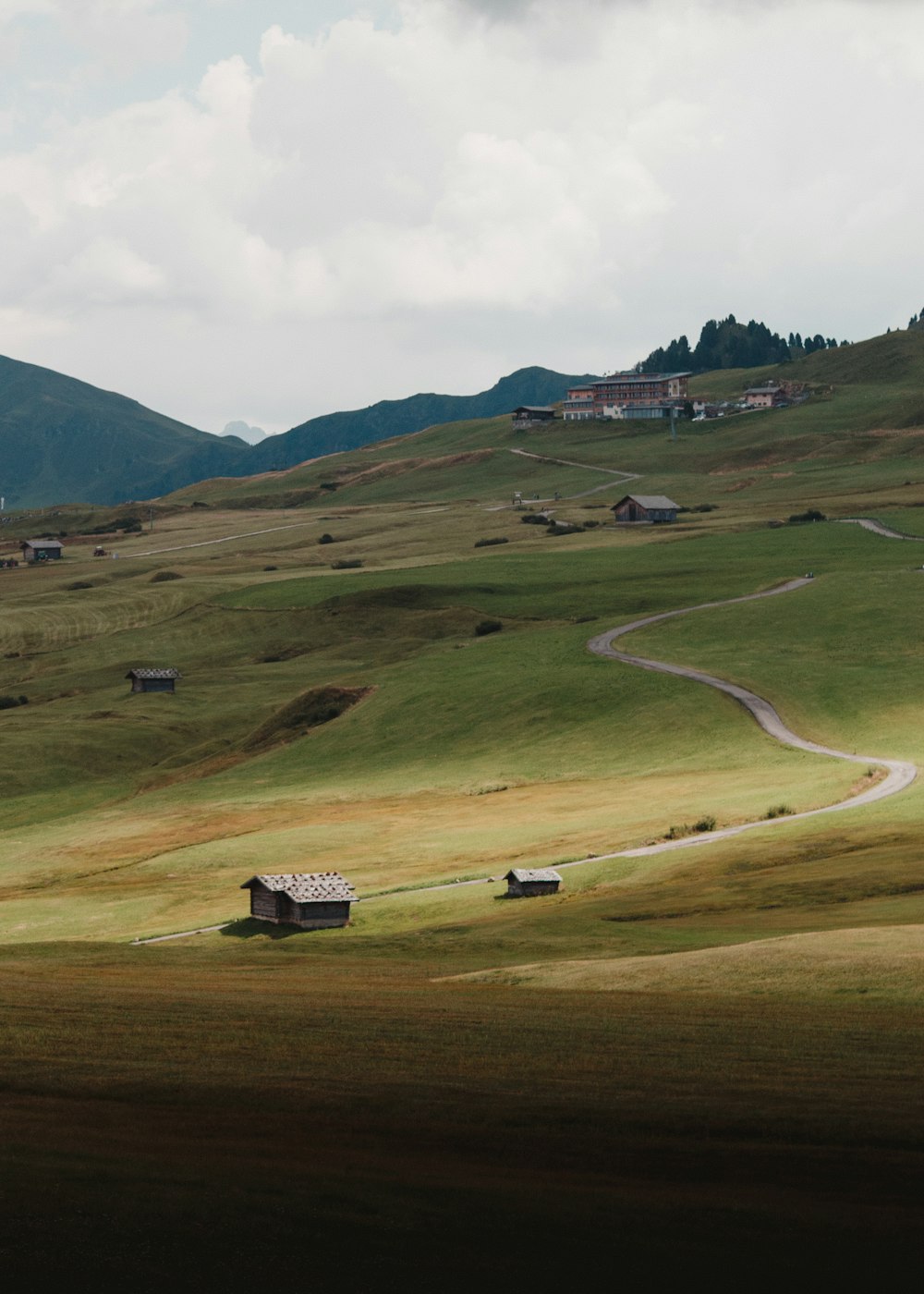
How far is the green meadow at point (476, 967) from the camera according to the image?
14438 mm

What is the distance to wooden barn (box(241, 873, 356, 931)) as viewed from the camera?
61188 millimetres

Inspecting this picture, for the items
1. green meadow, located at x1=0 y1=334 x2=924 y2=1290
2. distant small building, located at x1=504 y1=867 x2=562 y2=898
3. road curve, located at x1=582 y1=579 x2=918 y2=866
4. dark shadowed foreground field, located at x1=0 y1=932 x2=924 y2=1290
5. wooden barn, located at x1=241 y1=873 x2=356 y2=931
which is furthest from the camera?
road curve, located at x1=582 y1=579 x2=918 y2=866

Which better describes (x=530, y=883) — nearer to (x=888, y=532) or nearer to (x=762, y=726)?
(x=762, y=726)

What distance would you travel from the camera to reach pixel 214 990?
3020 cm

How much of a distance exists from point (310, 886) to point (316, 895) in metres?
0.97

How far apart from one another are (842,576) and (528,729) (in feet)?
199

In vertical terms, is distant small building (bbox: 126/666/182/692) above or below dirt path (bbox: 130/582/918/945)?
Result: above

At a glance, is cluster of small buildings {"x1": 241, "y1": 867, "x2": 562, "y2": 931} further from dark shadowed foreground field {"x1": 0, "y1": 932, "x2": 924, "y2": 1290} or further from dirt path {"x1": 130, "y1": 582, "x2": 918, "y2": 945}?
dark shadowed foreground field {"x1": 0, "y1": 932, "x2": 924, "y2": 1290}

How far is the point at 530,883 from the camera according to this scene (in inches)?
2402

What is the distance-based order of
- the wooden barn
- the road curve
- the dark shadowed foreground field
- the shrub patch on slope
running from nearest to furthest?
1. the dark shadowed foreground field
2. the wooden barn
3. the road curve
4. the shrub patch on slope

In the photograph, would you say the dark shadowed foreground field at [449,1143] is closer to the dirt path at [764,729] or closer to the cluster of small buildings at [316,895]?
the cluster of small buildings at [316,895]

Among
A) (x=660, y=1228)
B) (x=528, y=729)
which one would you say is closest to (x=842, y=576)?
(x=528, y=729)

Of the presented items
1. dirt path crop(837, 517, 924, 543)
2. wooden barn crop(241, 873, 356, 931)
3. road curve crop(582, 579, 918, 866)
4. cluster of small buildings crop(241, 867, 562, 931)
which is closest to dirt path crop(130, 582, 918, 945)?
road curve crop(582, 579, 918, 866)

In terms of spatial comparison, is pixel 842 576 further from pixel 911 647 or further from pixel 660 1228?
pixel 660 1228
